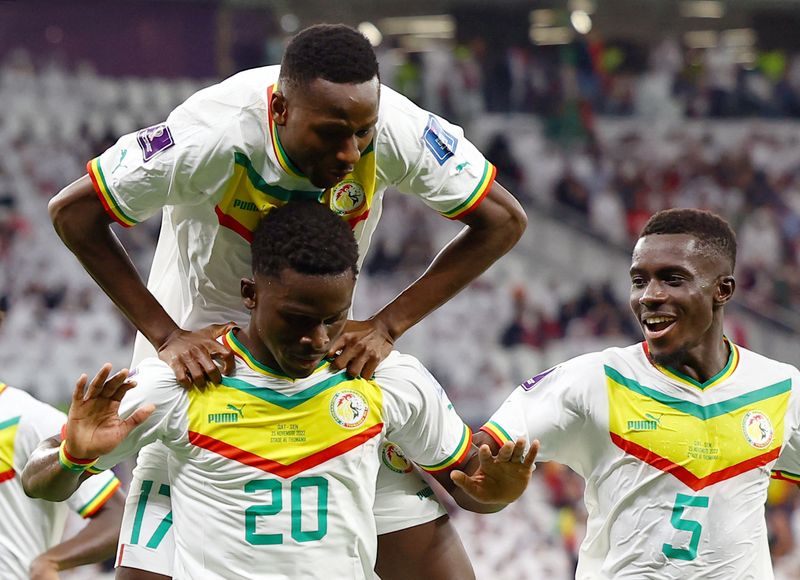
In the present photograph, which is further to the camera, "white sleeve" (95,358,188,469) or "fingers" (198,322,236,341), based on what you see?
"fingers" (198,322,236,341)

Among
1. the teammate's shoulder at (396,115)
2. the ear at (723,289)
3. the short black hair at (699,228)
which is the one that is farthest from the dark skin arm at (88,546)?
the ear at (723,289)

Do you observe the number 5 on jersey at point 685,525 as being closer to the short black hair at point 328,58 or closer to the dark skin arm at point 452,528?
the dark skin arm at point 452,528

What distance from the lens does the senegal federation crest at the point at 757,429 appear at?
4.04 meters

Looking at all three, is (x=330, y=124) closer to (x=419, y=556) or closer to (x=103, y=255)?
→ (x=103, y=255)

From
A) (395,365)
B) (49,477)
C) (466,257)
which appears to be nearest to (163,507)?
(49,477)

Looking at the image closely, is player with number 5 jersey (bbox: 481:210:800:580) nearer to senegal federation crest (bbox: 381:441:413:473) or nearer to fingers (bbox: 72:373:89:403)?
senegal federation crest (bbox: 381:441:413:473)

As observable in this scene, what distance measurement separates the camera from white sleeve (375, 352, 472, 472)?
3682 millimetres

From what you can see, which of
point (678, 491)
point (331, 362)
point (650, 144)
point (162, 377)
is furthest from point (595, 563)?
point (650, 144)

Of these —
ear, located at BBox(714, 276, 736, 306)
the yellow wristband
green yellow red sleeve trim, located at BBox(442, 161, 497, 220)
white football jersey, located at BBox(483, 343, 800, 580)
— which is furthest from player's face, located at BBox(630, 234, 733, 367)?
the yellow wristband

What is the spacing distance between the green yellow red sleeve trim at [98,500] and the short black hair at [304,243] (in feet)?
5.12

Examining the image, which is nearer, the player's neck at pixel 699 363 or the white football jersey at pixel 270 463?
the white football jersey at pixel 270 463

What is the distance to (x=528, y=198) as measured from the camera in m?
15.6

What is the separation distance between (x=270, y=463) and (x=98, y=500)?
1498mm

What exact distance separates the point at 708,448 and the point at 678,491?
0.16m
